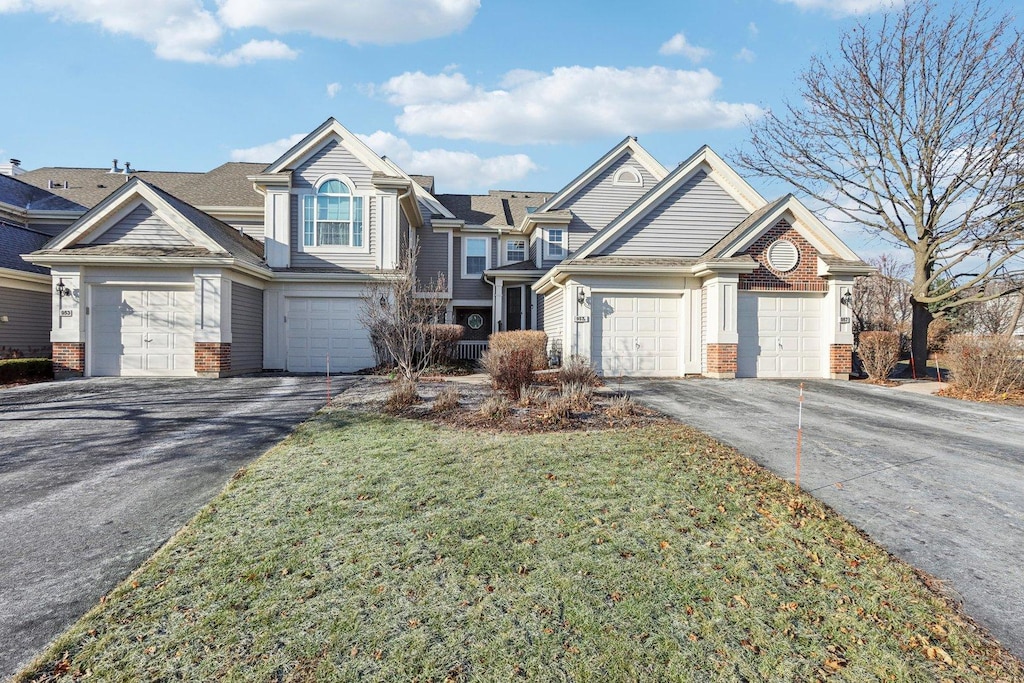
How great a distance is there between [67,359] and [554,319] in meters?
13.2

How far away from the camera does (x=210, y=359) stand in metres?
13.7

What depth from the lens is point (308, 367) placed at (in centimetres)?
1652

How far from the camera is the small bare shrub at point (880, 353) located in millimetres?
14023

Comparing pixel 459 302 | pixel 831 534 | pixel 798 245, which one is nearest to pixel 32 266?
pixel 459 302

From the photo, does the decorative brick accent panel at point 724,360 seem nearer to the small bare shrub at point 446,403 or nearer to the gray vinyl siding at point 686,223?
the gray vinyl siding at point 686,223

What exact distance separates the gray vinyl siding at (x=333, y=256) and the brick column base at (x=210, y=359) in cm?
389

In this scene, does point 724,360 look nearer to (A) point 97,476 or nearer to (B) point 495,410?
(B) point 495,410

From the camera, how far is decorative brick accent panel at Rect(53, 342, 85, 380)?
13602mm

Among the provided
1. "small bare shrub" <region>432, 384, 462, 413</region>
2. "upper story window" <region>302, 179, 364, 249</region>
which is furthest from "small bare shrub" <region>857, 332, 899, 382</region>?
"upper story window" <region>302, 179, 364, 249</region>

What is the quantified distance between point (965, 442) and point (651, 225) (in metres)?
9.55

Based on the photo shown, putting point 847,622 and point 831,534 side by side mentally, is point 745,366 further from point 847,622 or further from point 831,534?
point 847,622

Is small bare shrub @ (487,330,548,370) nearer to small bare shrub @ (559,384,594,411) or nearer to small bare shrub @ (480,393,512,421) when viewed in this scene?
small bare shrub @ (559,384,594,411)

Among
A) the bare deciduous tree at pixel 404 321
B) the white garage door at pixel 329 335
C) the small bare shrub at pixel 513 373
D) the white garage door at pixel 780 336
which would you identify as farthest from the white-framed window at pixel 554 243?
the small bare shrub at pixel 513 373

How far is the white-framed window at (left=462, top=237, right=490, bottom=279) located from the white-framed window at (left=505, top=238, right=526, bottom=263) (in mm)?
855
